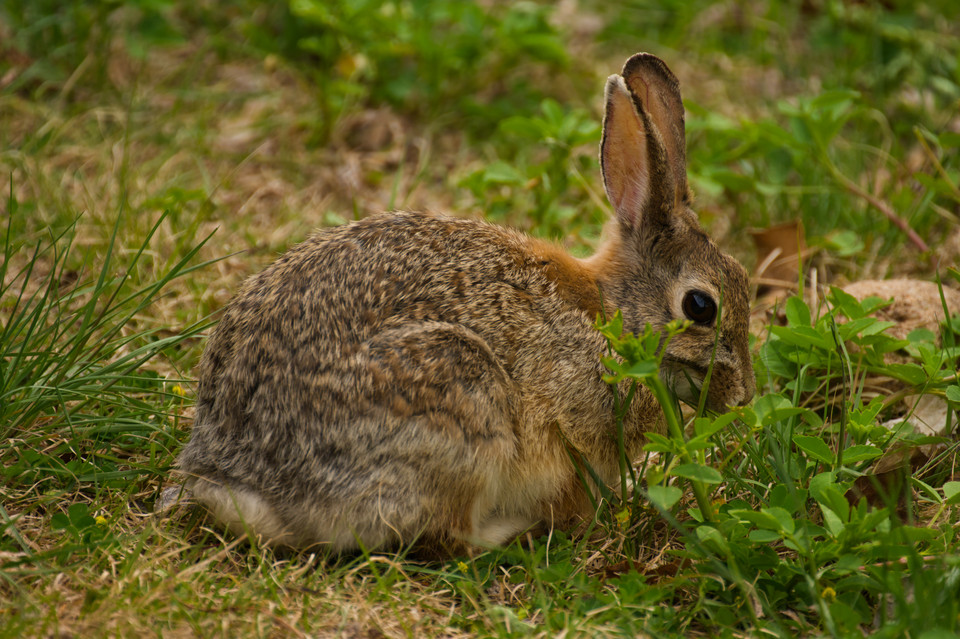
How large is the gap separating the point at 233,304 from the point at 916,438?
297 centimetres

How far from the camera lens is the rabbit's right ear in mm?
4410

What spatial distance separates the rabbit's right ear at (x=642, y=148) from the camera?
4410mm

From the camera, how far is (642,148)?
438cm

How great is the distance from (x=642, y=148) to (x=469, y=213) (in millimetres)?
2093

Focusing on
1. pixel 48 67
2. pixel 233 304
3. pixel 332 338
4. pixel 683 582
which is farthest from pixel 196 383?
pixel 48 67

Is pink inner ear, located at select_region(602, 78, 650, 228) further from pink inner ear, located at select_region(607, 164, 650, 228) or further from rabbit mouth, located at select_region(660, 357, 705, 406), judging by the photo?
rabbit mouth, located at select_region(660, 357, 705, 406)

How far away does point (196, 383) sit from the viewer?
4.57 meters

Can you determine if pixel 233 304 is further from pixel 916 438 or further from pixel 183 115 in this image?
pixel 183 115

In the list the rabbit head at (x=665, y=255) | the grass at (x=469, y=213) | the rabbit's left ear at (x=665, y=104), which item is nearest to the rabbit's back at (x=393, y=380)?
the grass at (x=469, y=213)

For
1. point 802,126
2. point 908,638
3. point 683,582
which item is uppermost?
point 802,126

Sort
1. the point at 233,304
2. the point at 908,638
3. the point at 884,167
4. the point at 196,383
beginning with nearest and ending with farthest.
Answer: the point at 908,638
the point at 233,304
the point at 196,383
the point at 884,167

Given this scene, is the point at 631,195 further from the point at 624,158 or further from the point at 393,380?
the point at 393,380

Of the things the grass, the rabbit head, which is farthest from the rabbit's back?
the rabbit head

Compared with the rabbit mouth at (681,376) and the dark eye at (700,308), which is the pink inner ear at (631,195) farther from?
the rabbit mouth at (681,376)
